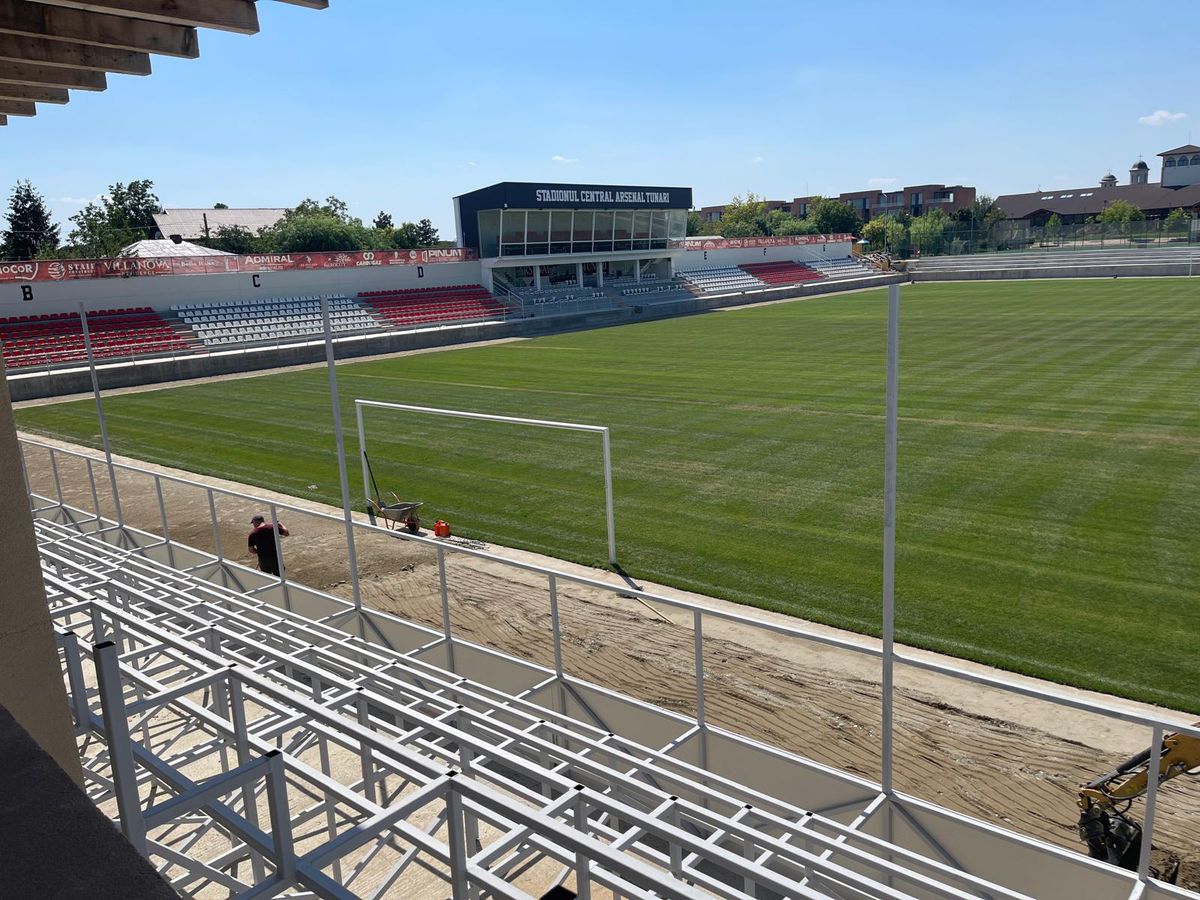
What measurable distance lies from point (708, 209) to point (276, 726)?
179 meters

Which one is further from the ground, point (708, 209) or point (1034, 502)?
point (708, 209)

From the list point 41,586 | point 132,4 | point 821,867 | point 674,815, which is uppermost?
point 132,4

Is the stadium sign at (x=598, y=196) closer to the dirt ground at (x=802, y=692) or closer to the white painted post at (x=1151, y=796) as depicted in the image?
the dirt ground at (x=802, y=692)

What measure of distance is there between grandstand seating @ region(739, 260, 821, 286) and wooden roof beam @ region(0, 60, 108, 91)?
209 ft

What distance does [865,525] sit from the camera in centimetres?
1294

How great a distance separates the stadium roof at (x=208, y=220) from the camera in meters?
93.3

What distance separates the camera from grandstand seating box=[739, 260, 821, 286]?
67375 millimetres

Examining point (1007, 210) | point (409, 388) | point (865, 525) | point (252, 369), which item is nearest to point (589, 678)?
point (865, 525)

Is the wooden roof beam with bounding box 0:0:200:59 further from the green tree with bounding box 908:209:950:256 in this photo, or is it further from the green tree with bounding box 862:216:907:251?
the green tree with bounding box 862:216:907:251

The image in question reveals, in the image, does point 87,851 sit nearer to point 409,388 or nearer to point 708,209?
point 409,388

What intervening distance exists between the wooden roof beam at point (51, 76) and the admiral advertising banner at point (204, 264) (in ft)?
118

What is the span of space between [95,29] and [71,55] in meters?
0.49

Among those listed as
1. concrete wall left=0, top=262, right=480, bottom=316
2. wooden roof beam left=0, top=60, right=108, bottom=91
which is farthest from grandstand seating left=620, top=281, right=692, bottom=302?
wooden roof beam left=0, top=60, right=108, bottom=91

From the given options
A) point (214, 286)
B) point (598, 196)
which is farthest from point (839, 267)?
point (214, 286)
